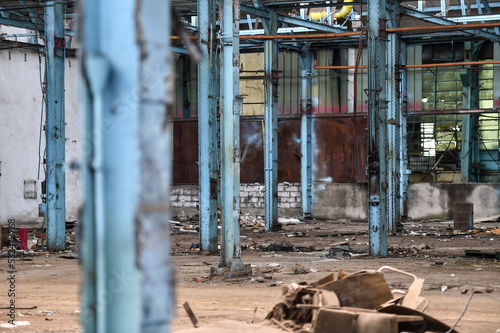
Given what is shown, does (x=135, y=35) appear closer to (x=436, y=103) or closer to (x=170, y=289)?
(x=170, y=289)

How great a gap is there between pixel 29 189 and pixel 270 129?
8994mm

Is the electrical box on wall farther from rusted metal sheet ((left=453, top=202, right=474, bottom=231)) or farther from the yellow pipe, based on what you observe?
→ rusted metal sheet ((left=453, top=202, right=474, bottom=231))

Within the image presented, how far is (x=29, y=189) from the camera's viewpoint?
23.9 m

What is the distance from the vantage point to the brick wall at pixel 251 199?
2714 centimetres

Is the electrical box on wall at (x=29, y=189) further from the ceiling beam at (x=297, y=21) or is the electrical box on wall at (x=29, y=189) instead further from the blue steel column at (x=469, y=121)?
the blue steel column at (x=469, y=121)

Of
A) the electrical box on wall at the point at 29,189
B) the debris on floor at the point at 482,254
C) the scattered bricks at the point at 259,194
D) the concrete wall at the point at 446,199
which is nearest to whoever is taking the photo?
the debris on floor at the point at 482,254

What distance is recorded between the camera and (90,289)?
2221mm

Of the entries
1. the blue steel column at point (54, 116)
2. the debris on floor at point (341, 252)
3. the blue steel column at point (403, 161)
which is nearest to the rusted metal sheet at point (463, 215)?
the blue steel column at point (403, 161)

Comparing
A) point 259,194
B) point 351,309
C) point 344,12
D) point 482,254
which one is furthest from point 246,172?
point 351,309

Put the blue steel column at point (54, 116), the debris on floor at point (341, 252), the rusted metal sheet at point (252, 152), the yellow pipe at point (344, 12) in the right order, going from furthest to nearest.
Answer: the rusted metal sheet at point (252, 152), the yellow pipe at point (344, 12), the blue steel column at point (54, 116), the debris on floor at point (341, 252)

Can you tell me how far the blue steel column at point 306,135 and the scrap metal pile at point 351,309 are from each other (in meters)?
20.7

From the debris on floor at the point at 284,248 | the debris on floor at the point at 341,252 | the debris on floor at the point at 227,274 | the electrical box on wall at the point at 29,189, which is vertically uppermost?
the electrical box on wall at the point at 29,189

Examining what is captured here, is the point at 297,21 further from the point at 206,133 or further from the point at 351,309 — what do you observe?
the point at 351,309

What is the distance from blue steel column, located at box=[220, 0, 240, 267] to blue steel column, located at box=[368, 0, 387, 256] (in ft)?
11.7
